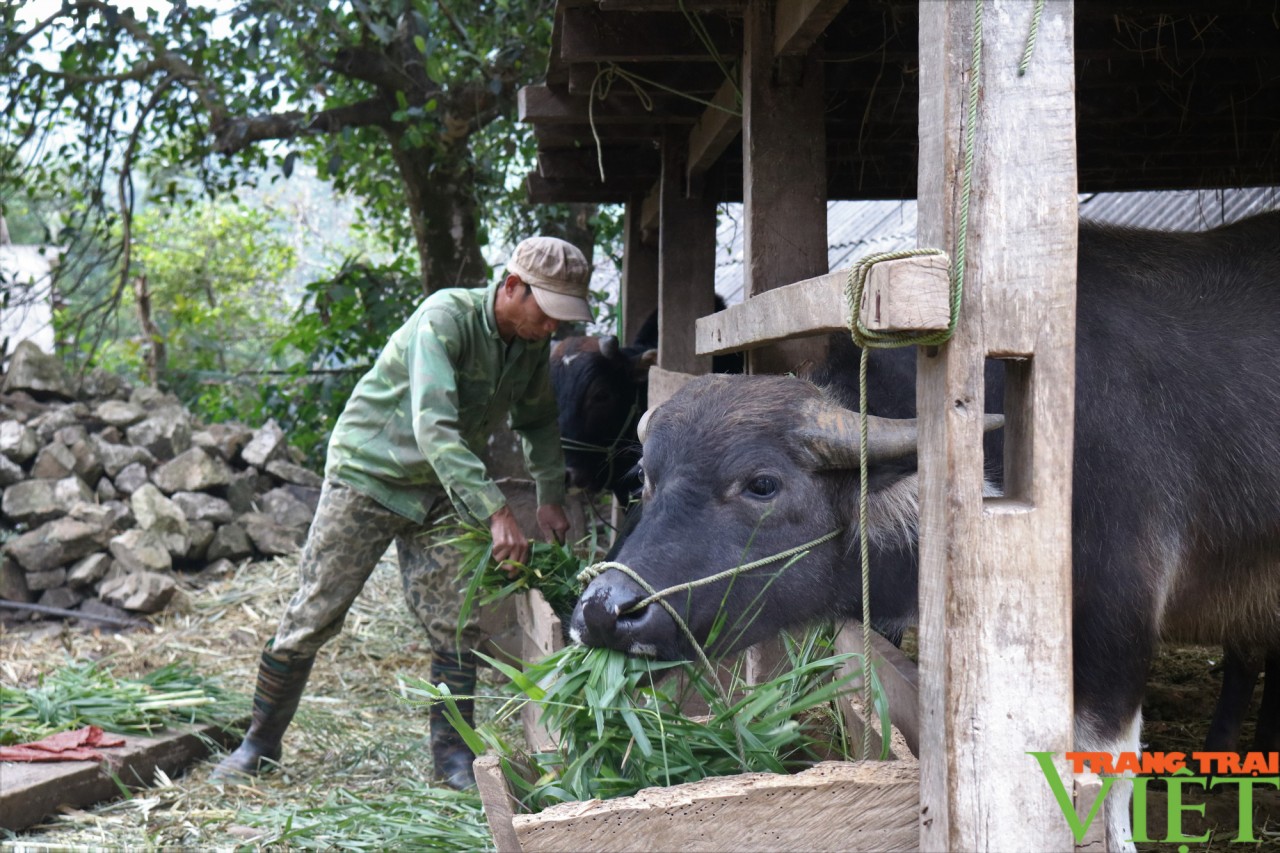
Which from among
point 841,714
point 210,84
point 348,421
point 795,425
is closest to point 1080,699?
point 841,714

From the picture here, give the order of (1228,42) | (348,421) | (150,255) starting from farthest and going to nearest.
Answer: (150,255) → (348,421) → (1228,42)

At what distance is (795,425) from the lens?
2.91m

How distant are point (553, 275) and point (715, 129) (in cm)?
81

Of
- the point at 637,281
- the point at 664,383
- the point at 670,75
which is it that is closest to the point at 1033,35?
the point at 664,383

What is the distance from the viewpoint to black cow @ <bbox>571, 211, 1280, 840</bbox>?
2.66 meters

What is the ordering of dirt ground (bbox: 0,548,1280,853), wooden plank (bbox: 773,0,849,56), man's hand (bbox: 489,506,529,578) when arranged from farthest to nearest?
man's hand (bbox: 489,506,529,578) → dirt ground (bbox: 0,548,1280,853) → wooden plank (bbox: 773,0,849,56)

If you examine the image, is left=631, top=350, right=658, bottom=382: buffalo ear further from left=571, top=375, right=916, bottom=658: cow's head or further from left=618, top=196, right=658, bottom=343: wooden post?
left=571, top=375, right=916, bottom=658: cow's head

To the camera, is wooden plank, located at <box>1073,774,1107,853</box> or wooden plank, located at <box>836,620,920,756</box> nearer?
wooden plank, located at <box>1073,774,1107,853</box>

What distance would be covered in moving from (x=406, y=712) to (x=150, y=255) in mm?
14092

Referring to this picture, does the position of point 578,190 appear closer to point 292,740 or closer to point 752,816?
point 292,740

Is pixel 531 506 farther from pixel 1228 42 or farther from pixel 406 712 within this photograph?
pixel 1228 42

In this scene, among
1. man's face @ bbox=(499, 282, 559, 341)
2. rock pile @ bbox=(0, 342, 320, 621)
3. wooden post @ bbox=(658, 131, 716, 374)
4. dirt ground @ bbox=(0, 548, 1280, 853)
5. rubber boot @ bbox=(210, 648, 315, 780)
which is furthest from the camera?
rock pile @ bbox=(0, 342, 320, 621)

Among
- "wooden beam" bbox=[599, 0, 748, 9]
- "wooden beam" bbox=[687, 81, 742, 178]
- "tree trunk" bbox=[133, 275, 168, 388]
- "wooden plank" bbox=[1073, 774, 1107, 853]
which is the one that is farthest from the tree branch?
"wooden plank" bbox=[1073, 774, 1107, 853]

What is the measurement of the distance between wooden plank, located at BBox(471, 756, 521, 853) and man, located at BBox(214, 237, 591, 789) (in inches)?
78.8
